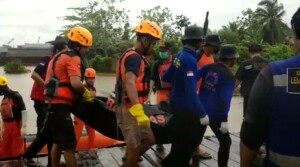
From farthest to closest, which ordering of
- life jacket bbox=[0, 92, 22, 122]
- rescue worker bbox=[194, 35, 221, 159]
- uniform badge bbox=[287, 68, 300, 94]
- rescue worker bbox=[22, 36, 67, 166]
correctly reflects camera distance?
life jacket bbox=[0, 92, 22, 122], rescue worker bbox=[22, 36, 67, 166], rescue worker bbox=[194, 35, 221, 159], uniform badge bbox=[287, 68, 300, 94]

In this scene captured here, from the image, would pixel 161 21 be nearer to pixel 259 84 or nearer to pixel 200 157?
pixel 200 157

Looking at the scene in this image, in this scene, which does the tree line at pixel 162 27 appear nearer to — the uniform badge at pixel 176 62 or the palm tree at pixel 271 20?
the palm tree at pixel 271 20

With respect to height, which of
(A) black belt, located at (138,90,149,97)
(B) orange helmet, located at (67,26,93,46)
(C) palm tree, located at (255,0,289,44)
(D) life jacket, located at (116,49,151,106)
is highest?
(C) palm tree, located at (255,0,289,44)

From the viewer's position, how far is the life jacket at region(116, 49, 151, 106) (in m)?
3.80

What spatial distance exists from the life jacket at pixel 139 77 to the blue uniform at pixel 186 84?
29 cm

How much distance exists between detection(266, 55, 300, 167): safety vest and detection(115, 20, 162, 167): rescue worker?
1936 mm

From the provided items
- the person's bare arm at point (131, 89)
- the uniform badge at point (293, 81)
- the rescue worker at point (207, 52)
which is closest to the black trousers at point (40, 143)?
the person's bare arm at point (131, 89)

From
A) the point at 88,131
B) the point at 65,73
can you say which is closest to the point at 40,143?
the point at 88,131

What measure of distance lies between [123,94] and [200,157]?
189 cm

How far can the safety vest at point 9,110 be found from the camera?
579cm

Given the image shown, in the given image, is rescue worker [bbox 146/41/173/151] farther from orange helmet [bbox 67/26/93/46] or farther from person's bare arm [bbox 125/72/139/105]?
person's bare arm [bbox 125/72/139/105]

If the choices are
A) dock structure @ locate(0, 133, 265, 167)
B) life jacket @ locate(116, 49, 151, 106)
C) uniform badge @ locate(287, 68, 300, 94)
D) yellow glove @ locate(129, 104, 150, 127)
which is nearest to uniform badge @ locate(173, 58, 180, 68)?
life jacket @ locate(116, 49, 151, 106)

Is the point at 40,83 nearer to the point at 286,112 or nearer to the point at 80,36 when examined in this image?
the point at 80,36

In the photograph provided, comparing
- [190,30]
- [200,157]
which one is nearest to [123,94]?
[190,30]
